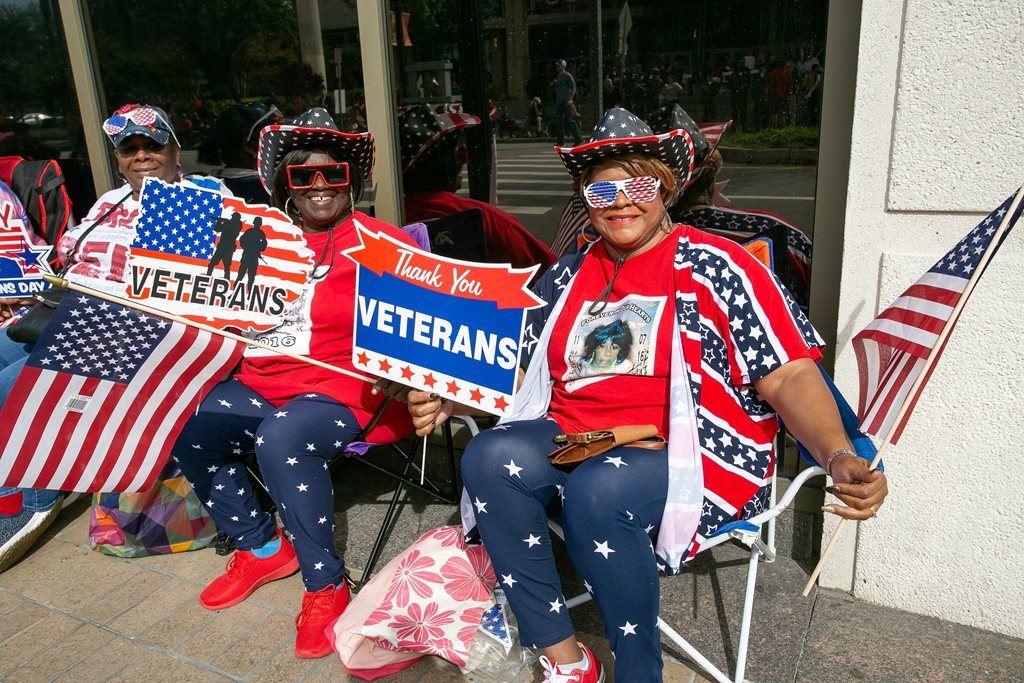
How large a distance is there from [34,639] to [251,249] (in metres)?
1.63

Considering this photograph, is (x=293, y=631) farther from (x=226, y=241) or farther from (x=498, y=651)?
(x=226, y=241)

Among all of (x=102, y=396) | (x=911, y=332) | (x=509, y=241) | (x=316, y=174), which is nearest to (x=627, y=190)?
(x=911, y=332)

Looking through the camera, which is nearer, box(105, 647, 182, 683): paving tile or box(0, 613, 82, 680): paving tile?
box(105, 647, 182, 683): paving tile

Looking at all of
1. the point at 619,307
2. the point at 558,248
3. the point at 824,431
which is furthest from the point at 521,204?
the point at 824,431

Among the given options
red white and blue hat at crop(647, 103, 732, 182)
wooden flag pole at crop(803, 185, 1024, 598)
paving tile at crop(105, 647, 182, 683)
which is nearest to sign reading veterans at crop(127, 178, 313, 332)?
paving tile at crop(105, 647, 182, 683)

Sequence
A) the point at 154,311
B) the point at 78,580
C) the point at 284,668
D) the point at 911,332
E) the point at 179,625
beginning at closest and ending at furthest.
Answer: the point at 911,332
the point at 154,311
the point at 284,668
the point at 179,625
the point at 78,580

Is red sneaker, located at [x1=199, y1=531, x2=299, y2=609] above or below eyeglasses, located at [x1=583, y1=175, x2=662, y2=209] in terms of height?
below

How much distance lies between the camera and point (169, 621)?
109 inches

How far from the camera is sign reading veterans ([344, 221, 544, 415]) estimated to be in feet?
6.89

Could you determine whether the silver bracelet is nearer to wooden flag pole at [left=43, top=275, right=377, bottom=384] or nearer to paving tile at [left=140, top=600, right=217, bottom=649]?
wooden flag pole at [left=43, top=275, right=377, bottom=384]

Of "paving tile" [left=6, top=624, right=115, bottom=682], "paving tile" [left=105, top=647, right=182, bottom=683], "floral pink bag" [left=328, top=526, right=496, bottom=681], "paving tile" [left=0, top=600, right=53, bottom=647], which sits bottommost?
"paving tile" [left=0, top=600, right=53, bottom=647]

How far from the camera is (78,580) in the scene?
3051mm

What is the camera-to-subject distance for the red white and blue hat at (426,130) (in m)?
3.45

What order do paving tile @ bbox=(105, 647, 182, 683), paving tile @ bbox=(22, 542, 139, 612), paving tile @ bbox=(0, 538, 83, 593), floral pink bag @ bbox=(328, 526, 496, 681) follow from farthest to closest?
paving tile @ bbox=(0, 538, 83, 593), paving tile @ bbox=(22, 542, 139, 612), paving tile @ bbox=(105, 647, 182, 683), floral pink bag @ bbox=(328, 526, 496, 681)
